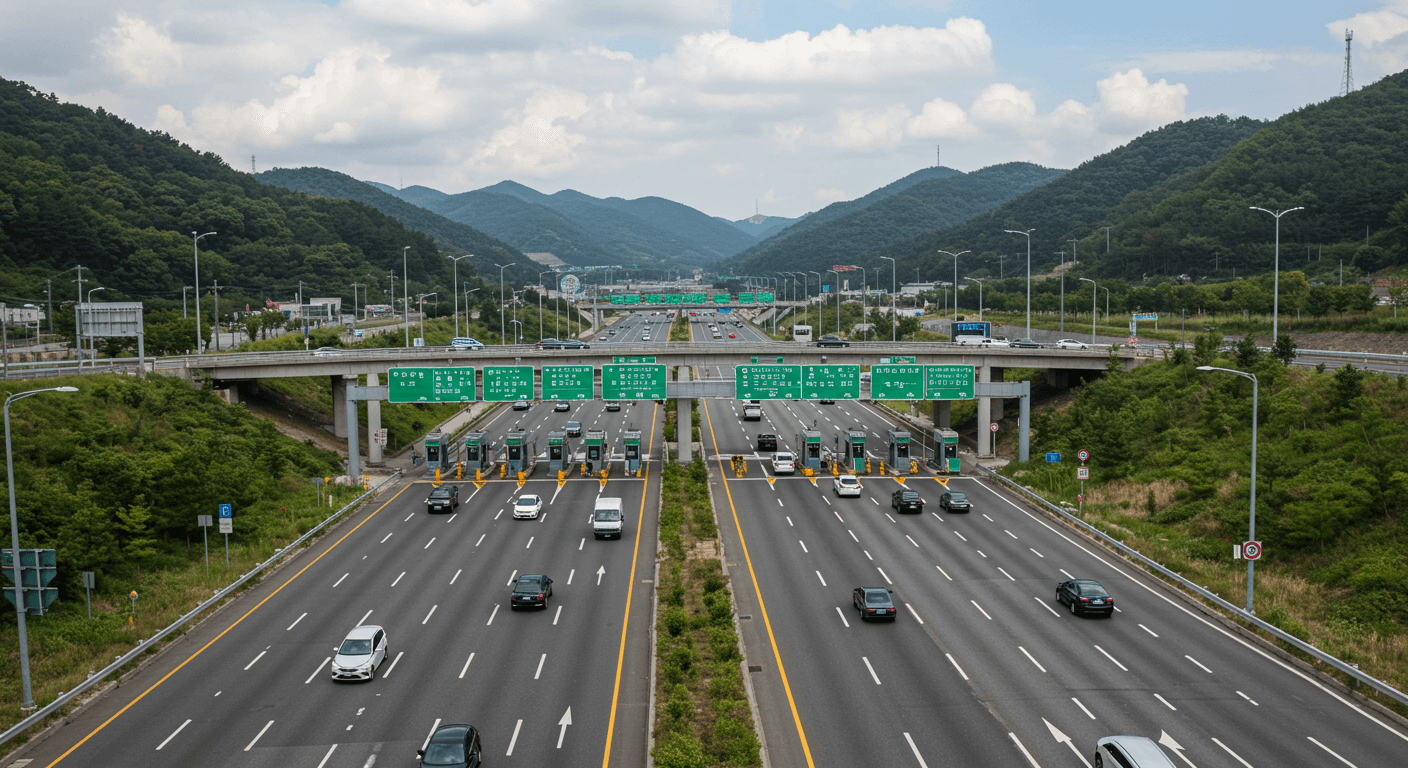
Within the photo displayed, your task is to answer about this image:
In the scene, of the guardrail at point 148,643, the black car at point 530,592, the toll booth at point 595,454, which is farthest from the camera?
the toll booth at point 595,454

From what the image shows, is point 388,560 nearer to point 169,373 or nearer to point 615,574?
point 615,574

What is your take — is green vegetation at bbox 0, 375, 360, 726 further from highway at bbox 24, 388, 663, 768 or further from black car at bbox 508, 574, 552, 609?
black car at bbox 508, 574, 552, 609

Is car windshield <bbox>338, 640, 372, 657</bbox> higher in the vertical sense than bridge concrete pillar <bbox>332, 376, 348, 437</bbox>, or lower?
lower

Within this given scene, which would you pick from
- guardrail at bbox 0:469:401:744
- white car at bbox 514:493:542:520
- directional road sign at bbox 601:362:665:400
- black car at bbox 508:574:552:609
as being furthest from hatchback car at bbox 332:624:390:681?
directional road sign at bbox 601:362:665:400

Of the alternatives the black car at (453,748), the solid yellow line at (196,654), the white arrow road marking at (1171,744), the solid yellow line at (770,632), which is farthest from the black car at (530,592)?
the white arrow road marking at (1171,744)

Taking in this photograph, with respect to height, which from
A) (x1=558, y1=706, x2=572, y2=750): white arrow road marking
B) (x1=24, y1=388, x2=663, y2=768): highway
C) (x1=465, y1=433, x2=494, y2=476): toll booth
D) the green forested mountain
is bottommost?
(x1=24, y1=388, x2=663, y2=768): highway

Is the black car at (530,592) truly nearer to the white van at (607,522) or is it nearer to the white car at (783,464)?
the white van at (607,522)
